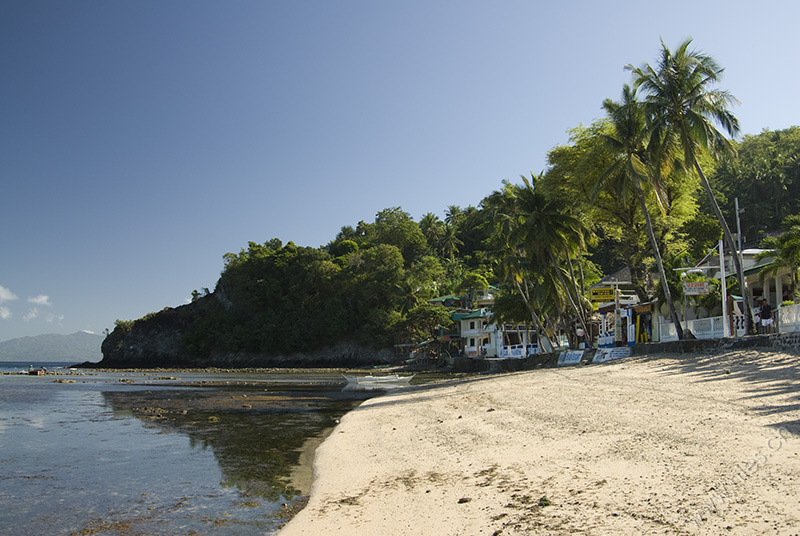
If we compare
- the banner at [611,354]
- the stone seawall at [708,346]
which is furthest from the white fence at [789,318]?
the banner at [611,354]

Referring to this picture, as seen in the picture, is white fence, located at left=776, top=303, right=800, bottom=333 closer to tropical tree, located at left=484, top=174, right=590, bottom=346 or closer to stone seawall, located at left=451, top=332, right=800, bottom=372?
stone seawall, located at left=451, top=332, right=800, bottom=372

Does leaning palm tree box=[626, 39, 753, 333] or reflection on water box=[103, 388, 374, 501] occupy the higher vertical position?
leaning palm tree box=[626, 39, 753, 333]

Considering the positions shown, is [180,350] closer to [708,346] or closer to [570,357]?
[570,357]

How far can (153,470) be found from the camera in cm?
1013

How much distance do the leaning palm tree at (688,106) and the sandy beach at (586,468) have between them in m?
12.9

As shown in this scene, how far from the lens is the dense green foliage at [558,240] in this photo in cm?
2467

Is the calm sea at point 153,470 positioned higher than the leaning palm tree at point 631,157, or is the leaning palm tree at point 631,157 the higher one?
the leaning palm tree at point 631,157

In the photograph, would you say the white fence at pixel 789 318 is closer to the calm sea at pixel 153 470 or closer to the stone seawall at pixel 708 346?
the stone seawall at pixel 708 346

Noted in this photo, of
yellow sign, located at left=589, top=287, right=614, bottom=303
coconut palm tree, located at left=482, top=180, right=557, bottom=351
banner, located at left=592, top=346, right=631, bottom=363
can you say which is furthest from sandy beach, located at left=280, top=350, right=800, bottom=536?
coconut palm tree, located at left=482, top=180, right=557, bottom=351

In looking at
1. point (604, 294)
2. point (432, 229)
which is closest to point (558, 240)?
point (604, 294)

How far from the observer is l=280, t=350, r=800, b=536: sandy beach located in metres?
5.04

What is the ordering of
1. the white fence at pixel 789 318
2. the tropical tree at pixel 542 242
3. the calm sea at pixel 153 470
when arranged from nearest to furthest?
1. the calm sea at pixel 153 470
2. the white fence at pixel 789 318
3. the tropical tree at pixel 542 242

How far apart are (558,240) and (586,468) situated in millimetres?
31175

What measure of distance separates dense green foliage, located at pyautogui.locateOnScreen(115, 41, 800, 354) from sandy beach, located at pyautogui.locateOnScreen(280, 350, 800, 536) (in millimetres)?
14879
